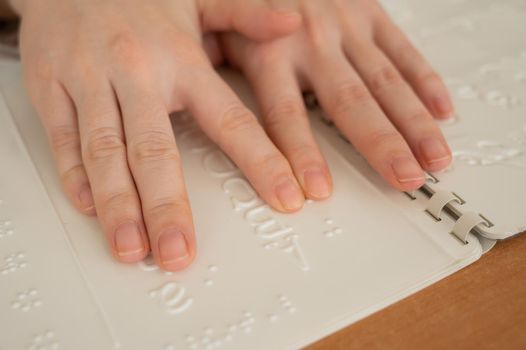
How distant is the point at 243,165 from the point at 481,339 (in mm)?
275

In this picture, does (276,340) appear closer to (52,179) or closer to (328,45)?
(52,179)

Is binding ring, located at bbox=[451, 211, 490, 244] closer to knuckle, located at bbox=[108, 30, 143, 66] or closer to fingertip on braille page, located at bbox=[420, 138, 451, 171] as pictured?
fingertip on braille page, located at bbox=[420, 138, 451, 171]

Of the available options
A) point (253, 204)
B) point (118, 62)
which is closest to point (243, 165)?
point (253, 204)

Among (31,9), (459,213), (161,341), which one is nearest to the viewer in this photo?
(161,341)

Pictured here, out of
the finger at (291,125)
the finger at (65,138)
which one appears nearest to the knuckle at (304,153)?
the finger at (291,125)

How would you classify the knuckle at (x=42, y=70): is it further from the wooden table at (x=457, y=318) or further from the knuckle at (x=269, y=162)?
the wooden table at (x=457, y=318)

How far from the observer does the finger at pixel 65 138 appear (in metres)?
0.55

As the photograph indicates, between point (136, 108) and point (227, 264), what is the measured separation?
20 centimetres

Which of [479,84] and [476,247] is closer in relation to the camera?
[476,247]

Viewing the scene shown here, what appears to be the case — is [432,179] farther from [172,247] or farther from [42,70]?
[42,70]

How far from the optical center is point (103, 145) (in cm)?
56

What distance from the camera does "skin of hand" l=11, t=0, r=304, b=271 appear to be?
0.52m

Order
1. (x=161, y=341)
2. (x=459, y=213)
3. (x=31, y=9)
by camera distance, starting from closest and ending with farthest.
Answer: (x=161, y=341) → (x=459, y=213) → (x=31, y=9)

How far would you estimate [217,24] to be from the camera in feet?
2.38
